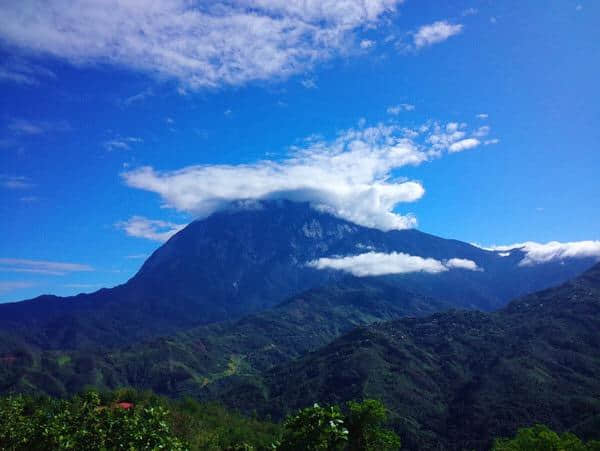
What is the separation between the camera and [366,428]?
76312 millimetres

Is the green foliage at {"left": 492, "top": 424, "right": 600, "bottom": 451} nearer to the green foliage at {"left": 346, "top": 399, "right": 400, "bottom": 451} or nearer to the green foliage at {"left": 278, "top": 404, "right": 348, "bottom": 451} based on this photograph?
the green foliage at {"left": 346, "top": 399, "right": 400, "bottom": 451}

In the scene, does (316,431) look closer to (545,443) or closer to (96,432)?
(96,432)

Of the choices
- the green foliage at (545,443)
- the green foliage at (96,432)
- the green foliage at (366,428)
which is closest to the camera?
the green foliage at (96,432)

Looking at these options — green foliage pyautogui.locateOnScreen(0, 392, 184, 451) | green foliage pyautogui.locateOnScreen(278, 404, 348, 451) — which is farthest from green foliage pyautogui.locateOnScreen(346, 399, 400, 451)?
green foliage pyautogui.locateOnScreen(278, 404, 348, 451)

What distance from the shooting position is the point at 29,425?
63438 millimetres

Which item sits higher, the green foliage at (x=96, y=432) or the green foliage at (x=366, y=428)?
the green foliage at (x=96, y=432)

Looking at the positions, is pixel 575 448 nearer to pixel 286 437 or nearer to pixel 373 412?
pixel 373 412

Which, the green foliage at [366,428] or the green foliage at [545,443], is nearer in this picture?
the green foliage at [366,428]

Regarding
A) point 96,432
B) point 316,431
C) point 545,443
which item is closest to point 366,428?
point 545,443

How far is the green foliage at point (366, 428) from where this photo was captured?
247ft

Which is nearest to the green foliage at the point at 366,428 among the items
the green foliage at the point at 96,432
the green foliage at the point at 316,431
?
the green foliage at the point at 96,432

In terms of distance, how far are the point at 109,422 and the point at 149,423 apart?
8.91 metres

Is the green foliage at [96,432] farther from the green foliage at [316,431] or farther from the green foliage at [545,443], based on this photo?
the green foliage at [545,443]

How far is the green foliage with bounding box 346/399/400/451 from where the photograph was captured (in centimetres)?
7538
